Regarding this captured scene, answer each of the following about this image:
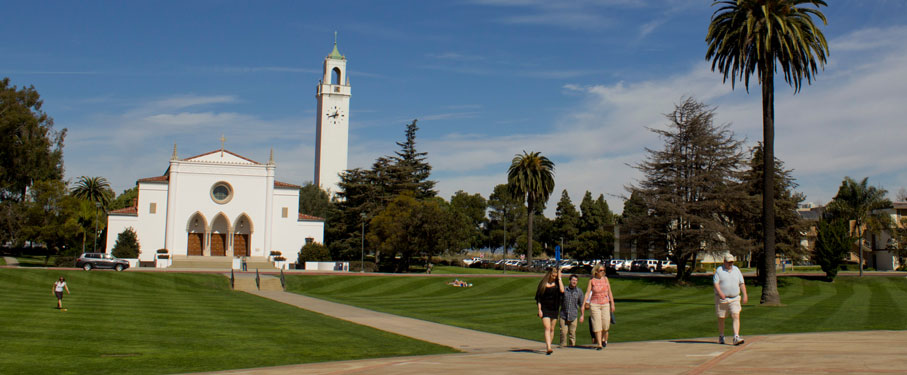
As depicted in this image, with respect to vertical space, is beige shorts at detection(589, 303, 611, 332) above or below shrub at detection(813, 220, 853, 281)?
below

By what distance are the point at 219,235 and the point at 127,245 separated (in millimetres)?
9085

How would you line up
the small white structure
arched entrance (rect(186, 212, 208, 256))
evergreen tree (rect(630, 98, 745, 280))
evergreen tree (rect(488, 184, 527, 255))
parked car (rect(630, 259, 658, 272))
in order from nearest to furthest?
evergreen tree (rect(630, 98, 745, 280)), the small white structure, arched entrance (rect(186, 212, 208, 256)), parked car (rect(630, 259, 658, 272)), evergreen tree (rect(488, 184, 527, 255))

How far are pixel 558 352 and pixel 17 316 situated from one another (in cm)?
1624

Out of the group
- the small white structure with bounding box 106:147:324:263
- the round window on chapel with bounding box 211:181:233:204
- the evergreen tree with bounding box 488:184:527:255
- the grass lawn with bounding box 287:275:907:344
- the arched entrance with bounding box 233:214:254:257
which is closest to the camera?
the grass lawn with bounding box 287:275:907:344

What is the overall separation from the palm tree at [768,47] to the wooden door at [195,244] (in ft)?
177

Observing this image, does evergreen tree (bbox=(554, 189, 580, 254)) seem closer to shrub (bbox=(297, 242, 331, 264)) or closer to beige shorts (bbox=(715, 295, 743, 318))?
shrub (bbox=(297, 242, 331, 264))

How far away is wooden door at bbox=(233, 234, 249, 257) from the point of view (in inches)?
2835

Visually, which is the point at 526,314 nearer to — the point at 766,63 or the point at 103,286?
the point at 766,63

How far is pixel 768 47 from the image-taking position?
31359mm

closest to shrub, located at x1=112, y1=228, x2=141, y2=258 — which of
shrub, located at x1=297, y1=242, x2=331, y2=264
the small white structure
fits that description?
the small white structure

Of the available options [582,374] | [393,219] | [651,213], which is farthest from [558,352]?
[393,219]

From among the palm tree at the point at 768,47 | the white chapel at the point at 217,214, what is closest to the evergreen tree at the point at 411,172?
the white chapel at the point at 217,214

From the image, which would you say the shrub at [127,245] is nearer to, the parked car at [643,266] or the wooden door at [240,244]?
the wooden door at [240,244]

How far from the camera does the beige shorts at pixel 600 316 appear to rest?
14180mm
